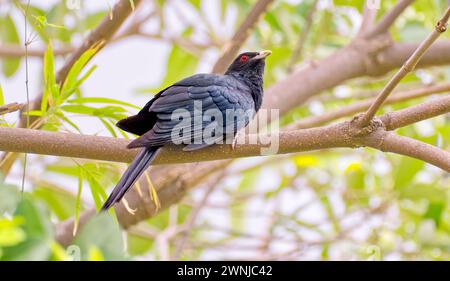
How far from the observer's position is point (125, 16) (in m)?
3.78

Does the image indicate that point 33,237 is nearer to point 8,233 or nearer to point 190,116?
point 8,233

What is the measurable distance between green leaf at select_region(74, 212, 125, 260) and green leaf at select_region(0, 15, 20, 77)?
432cm

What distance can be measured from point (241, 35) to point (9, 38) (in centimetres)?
237

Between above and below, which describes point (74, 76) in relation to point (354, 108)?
below

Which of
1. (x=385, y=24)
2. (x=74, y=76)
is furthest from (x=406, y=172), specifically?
(x=74, y=76)

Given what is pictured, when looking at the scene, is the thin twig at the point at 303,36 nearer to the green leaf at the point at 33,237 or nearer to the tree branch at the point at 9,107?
the tree branch at the point at 9,107

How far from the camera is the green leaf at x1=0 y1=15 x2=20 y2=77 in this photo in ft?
19.4

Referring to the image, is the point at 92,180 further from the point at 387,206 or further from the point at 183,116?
the point at 387,206

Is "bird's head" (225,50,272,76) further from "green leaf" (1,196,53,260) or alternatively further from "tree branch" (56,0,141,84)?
"green leaf" (1,196,53,260)

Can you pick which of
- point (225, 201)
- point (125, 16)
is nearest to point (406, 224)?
point (225, 201)

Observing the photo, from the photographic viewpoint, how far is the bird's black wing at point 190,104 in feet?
9.86

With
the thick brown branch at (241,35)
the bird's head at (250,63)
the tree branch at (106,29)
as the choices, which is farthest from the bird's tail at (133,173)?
the thick brown branch at (241,35)

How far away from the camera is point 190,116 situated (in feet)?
10.7

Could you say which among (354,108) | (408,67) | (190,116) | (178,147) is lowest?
(178,147)
